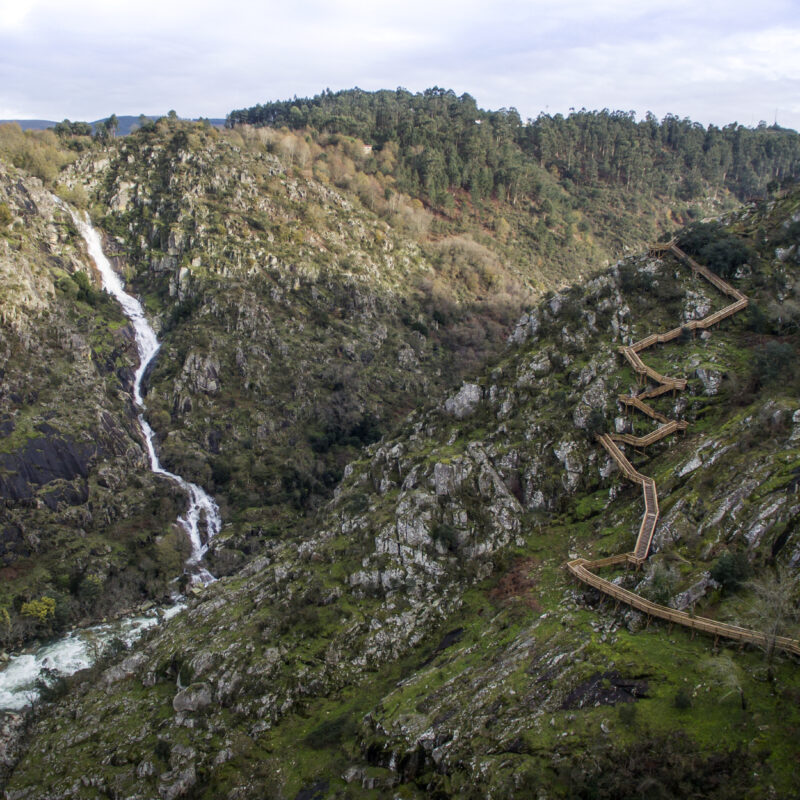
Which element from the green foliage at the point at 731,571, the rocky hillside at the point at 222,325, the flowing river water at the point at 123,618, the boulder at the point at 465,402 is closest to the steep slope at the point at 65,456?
the rocky hillside at the point at 222,325

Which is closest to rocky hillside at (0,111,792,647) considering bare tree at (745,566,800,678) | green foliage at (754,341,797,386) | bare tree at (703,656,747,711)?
green foliage at (754,341,797,386)

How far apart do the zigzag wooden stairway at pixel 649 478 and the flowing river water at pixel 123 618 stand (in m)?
45.6

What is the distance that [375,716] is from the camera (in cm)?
3981

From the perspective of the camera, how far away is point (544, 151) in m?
188

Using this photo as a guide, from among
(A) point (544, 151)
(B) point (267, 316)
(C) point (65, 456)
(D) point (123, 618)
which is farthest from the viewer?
(A) point (544, 151)

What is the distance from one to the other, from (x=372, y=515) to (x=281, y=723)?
60.8 ft

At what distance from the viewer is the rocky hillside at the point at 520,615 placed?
30.8 m

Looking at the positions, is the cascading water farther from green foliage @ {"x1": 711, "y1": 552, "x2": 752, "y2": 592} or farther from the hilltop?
green foliage @ {"x1": 711, "y1": 552, "x2": 752, "y2": 592}

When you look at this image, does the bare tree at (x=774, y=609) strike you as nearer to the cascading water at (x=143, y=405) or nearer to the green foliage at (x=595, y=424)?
the green foliage at (x=595, y=424)

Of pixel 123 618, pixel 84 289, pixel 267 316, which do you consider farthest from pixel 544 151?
pixel 123 618

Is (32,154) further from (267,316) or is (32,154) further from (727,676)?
(727,676)

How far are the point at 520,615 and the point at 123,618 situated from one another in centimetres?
4671

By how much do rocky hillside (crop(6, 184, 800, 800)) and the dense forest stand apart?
108566 millimetres

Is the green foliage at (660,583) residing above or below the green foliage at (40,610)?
above
